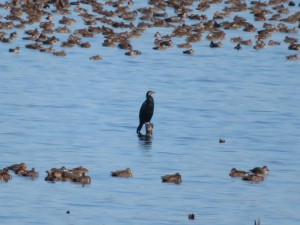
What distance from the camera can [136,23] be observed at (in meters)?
67.9

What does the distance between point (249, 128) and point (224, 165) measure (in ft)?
24.6

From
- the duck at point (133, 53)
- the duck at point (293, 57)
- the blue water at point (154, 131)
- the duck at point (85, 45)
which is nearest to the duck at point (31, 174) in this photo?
the blue water at point (154, 131)

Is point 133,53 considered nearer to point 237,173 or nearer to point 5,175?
→ point 237,173

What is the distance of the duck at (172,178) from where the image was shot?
111ft

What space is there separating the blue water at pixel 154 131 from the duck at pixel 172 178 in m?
0.26

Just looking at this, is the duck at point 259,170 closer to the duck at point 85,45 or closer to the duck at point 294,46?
the duck at point 85,45

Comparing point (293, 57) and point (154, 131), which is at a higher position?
point (293, 57)

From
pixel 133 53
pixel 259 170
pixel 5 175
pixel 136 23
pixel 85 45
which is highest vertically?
pixel 136 23

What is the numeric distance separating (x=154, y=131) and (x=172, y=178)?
9440 millimetres

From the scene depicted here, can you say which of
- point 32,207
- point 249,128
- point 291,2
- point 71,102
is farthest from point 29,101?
point 291,2

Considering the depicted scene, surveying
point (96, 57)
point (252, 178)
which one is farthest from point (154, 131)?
point (96, 57)

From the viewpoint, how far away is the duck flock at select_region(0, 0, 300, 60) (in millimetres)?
62219

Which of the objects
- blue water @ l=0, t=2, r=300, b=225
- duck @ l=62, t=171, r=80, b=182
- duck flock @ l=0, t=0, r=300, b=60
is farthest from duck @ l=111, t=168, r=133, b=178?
duck flock @ l=0, t=0, r=300, b=60

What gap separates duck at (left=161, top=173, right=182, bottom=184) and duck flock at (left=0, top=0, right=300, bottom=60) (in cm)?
2558
